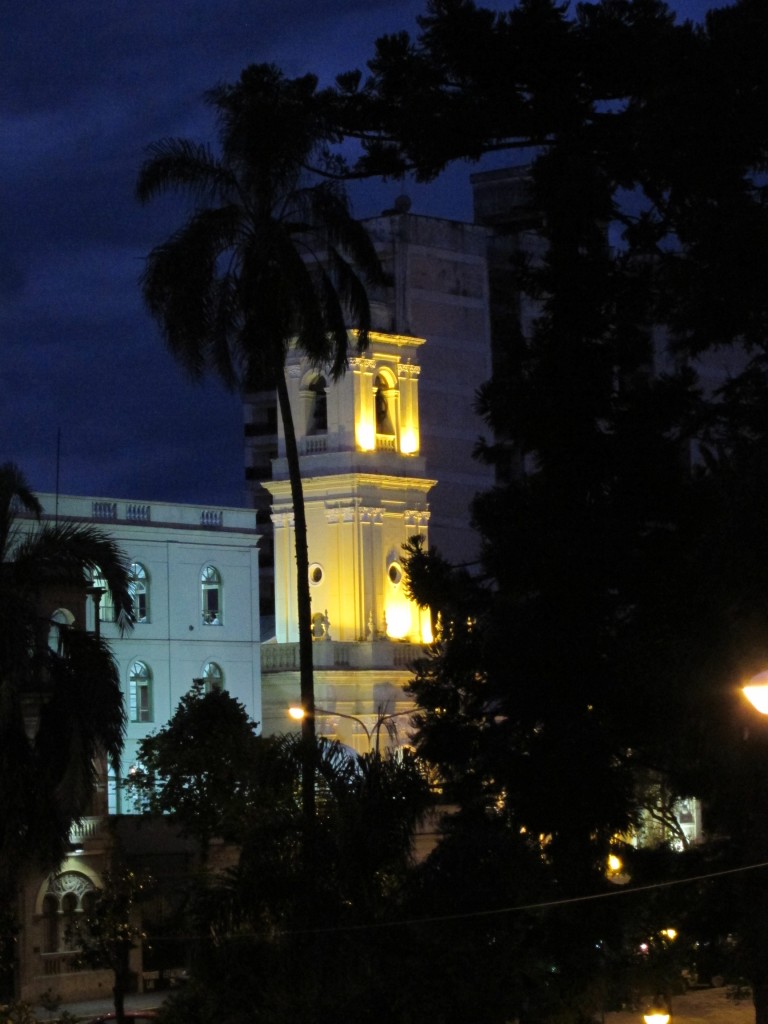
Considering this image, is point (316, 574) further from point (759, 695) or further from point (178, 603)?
point (759, 695)

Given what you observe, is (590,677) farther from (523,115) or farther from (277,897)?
(523,115)

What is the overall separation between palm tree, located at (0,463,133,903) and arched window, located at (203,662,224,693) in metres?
28.7

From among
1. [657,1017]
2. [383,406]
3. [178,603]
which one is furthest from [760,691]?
[383,406]

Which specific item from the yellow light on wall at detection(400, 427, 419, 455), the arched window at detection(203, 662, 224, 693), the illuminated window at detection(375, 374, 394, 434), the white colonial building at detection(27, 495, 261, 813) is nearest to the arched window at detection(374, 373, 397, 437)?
the illuminated window at detection(375, 374, 394, 434)

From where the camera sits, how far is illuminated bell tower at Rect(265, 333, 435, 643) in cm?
6881

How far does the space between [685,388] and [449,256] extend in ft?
146

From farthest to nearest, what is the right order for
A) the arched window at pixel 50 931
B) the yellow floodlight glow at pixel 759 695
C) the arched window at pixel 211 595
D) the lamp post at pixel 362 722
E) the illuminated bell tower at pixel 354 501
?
1. the illuminated bell tower at pixel 354 501
2. the arched window at pixel 211 595
3. the arched window at pixel 50 931
4. the lamp post at pixel 362 722
5. the yellow floodlight glow at pixel 759 695

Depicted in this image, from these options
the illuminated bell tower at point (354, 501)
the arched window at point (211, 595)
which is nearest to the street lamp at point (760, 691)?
the arched window at point (211, 595)

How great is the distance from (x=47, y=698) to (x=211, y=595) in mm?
30790

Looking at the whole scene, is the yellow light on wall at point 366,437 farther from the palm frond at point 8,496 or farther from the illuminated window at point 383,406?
the palm frond at point 8,496

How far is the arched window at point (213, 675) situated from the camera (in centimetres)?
6644

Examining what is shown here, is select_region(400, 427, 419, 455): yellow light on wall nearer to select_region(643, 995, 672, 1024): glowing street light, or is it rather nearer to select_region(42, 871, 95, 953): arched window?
select_region(42, 871, 95, 953): arched window

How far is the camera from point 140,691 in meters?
65.2

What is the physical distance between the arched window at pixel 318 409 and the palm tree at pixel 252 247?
Result: 33.1 meters
